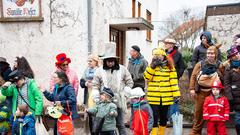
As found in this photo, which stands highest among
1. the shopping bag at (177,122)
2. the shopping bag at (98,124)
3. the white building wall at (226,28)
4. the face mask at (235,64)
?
the white building wall at (226,28)

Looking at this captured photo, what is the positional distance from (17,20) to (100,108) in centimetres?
473

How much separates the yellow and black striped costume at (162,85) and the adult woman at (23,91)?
1.93 metres

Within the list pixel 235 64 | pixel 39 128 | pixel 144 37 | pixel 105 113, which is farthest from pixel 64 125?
pixel 144 37

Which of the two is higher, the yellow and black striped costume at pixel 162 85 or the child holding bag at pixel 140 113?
the yellow and black striped costume at pixel 162 85

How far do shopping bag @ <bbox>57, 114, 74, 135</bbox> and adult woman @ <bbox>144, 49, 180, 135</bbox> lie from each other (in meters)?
1.45

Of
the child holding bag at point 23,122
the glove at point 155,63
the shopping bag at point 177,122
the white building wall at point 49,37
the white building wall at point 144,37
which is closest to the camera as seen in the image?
the child holding bag at point 23,122

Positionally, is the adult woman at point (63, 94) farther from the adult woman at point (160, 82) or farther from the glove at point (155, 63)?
the glove at point (155, 63)

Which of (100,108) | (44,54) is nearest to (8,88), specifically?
(100,108)

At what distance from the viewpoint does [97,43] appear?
9.58m

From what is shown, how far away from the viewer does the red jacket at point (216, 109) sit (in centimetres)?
615

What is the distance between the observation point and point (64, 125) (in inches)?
233

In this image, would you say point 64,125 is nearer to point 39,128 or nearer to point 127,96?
point 39,128

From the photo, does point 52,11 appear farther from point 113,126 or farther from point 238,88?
point 238,88

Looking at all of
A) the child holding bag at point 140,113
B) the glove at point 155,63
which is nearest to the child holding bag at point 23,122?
the child holding bag at point 140,113
